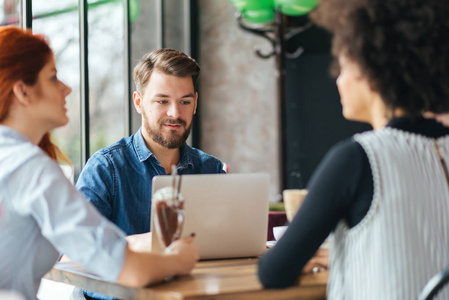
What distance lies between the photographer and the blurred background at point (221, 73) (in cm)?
487

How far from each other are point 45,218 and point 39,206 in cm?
3

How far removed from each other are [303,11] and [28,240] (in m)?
3.63

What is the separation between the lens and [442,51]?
1.29 metres

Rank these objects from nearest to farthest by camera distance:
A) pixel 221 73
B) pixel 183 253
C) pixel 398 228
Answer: pixel 398 228
pixel 183 253
pixel 221 73

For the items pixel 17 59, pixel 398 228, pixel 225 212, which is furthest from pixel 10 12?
pixel 398 228

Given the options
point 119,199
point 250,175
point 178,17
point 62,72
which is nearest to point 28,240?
point 250,175

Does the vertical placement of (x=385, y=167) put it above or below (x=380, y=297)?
above

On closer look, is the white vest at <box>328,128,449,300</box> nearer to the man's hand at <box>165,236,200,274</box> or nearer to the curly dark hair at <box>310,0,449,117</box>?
the curly dark hair at <box>310,0,449,117</box>

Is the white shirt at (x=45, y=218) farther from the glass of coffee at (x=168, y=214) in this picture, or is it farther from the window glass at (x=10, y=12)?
the window glass at (x=10, y=12)

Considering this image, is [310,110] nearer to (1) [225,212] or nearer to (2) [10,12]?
(2) [10,12]

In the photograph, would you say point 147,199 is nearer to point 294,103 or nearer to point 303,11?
point 303,11

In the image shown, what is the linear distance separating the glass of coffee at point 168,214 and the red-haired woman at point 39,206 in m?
0.05

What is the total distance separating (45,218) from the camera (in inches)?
53.9

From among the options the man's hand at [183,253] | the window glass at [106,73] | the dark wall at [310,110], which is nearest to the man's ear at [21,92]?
the man's hand at [183,253]
